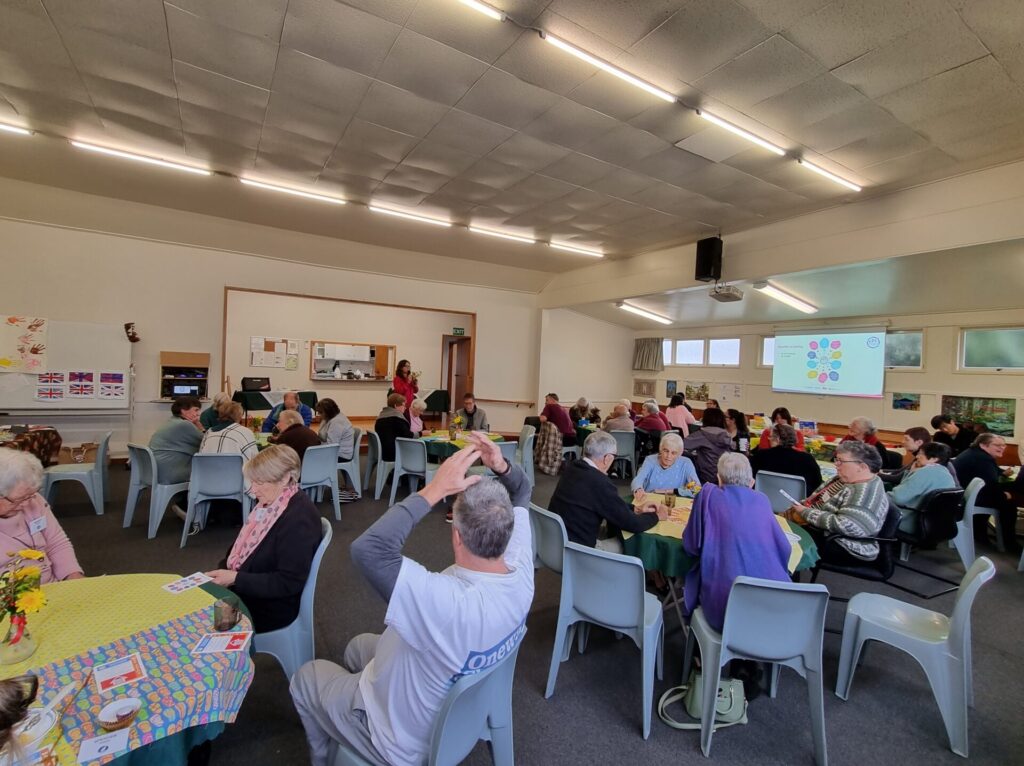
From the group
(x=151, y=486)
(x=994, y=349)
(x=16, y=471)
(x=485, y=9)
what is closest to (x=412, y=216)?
(x=485, y=9)

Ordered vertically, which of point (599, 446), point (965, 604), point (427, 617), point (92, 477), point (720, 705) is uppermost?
point (599, 446)

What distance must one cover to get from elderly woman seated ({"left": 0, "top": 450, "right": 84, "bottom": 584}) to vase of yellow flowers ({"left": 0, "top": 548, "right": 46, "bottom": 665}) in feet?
2.06

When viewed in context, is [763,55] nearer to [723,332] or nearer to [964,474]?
[964,474]

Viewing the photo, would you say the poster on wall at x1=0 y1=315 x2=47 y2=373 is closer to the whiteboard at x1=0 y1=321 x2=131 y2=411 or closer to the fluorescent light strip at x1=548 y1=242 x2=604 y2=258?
the whiteboard at x1=0 y1=321 x2=131 y2=411

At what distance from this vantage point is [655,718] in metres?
2.28

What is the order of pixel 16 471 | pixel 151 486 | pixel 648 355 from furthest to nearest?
pixel 648 355
pixel 151 486
pixel 16 471

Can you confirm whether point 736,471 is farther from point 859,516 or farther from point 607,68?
point 607,68

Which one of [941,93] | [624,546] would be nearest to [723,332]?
[941,93]

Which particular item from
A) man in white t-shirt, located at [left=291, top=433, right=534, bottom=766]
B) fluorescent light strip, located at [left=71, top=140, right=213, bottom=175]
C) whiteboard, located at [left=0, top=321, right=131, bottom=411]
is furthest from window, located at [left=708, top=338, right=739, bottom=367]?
whiteboard, located at [left=0, top=321, right=131, bottom=411]

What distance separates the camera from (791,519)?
3.46 metres

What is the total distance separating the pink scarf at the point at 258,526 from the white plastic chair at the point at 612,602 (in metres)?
1.33

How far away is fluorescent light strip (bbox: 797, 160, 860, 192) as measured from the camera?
4.47m

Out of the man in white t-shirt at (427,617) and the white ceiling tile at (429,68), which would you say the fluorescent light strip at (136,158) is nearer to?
the white ceiling tile at (429,68)

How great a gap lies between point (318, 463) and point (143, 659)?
3361mm
